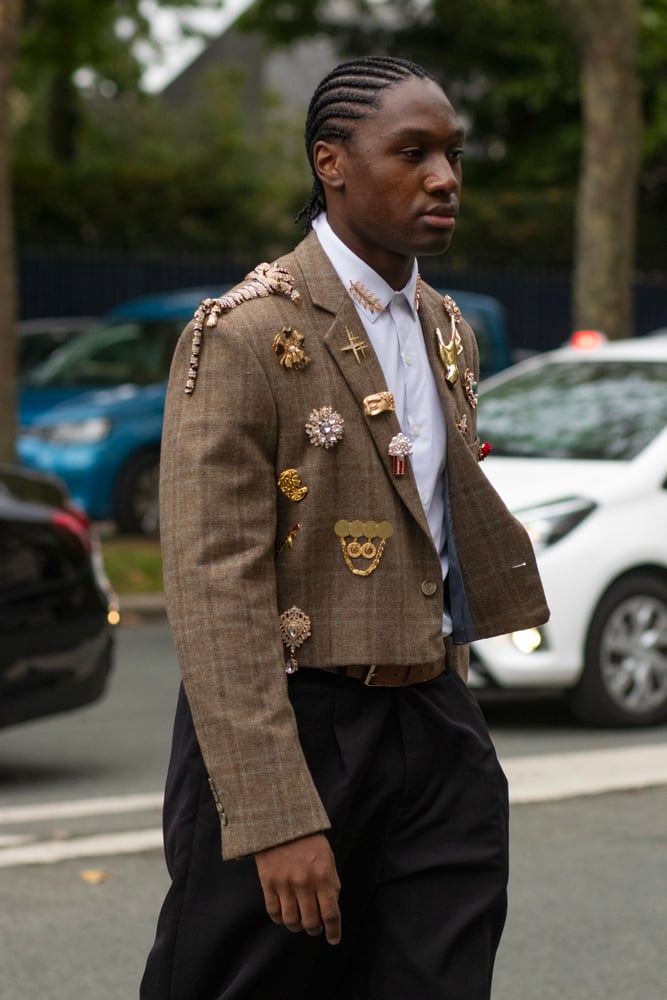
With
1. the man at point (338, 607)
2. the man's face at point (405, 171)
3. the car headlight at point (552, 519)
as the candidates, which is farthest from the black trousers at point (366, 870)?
the car headlight at point (552, 519)

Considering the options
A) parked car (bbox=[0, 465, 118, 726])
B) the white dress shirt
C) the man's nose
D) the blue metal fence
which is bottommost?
parked car (bbox=[0, 465, 118, 726])

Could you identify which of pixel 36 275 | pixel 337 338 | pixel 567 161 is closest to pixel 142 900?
pixel 337 338

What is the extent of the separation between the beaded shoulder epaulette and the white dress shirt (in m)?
0.08

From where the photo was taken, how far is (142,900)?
529cm

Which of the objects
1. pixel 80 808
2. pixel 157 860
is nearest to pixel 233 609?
pixel 157 860

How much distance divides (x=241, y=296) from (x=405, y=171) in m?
0.29

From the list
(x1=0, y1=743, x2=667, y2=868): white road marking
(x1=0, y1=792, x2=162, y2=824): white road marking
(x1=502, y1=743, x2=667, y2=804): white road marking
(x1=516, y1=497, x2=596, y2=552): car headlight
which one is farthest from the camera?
(x1=516, y1=497, x2=596, y2=552): car headlight

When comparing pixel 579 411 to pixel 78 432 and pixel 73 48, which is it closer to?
pixel 78 432

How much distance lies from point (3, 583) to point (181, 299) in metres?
9.97

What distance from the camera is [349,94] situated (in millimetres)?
2699

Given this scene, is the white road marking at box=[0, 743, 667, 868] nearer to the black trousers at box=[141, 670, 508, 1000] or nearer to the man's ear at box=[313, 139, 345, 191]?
the black trousers at box=[141, 670, 508, 1000]

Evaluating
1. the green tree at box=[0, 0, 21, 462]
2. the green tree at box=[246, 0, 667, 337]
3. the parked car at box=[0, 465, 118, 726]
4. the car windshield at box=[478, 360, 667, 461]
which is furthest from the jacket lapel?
the green tree at box=[246, 0, 667, 337]

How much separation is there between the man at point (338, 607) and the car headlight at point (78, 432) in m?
11.5

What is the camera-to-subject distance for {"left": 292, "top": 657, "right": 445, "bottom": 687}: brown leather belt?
105 inches
